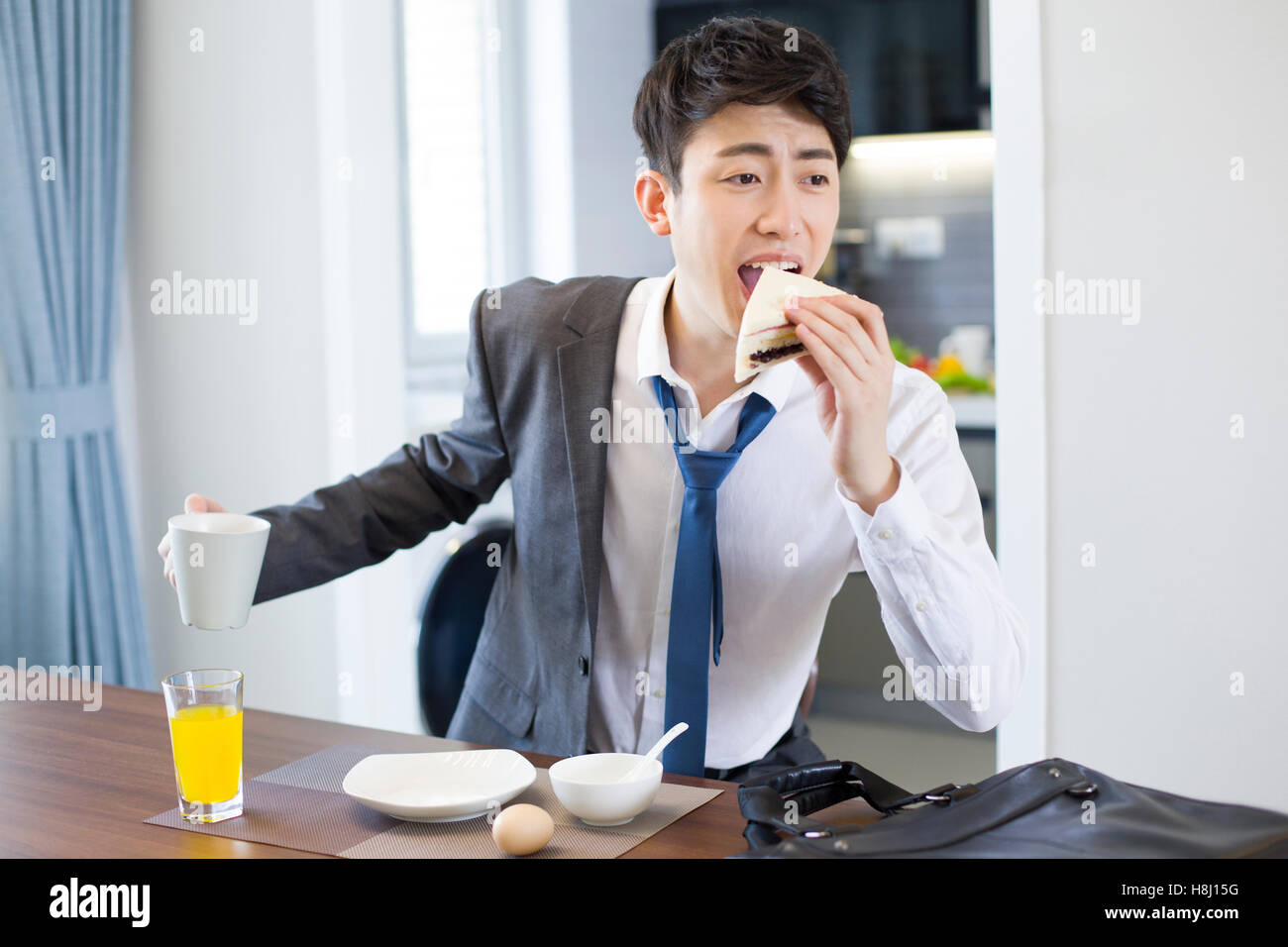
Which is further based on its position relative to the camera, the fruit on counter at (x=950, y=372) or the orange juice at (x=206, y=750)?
the fruit on counter at (x=950, y=372)

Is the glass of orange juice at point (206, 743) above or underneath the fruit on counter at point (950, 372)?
underneath

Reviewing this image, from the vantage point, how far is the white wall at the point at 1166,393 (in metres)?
2.00

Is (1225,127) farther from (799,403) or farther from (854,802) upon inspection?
(854,802)

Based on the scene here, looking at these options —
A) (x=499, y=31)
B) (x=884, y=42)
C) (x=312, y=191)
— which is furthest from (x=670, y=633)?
(x=884, y=42)

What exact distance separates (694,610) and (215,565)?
0.58m

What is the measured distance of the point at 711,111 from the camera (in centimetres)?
156

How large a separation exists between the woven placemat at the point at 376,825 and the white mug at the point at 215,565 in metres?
0.18

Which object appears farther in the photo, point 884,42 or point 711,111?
point 884,42

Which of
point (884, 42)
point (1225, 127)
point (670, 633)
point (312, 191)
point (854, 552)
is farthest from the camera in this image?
point (884, 42)

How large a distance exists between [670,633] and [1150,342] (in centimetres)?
115

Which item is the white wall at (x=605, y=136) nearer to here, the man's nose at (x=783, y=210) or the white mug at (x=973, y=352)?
the white mug at (x=973, y=352)

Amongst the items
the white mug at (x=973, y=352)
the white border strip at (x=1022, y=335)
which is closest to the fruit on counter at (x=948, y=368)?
the white mug at (x=973, y=352)

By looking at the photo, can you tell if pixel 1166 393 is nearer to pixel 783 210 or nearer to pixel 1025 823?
pixel 783 210

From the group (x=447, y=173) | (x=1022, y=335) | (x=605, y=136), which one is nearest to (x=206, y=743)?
(x=1022, y=335)
